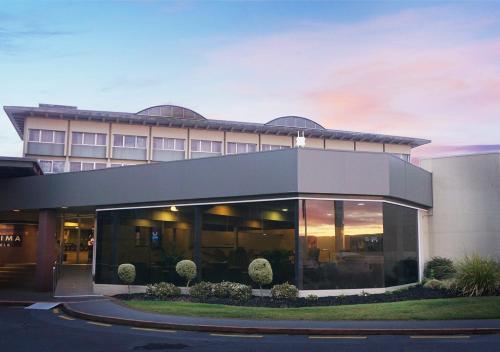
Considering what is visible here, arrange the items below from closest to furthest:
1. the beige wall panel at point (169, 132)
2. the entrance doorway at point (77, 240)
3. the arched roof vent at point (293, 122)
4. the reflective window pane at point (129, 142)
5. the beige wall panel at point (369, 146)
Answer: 1. the entrance doorway at point (77, 240)
2. the reflective window pane at point (129, 142)
3. the beige wall panel at point (169, 132)
4. the beige wall panel at point (369, 146)
5. the arched roof vent at point (293, 122)

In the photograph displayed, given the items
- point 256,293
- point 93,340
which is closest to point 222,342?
point 93,340

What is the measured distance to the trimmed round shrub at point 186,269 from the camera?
20.0 meters

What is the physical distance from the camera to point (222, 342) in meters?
11.7

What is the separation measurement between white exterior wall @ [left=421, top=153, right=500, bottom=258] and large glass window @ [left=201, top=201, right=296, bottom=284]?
8.80 metres

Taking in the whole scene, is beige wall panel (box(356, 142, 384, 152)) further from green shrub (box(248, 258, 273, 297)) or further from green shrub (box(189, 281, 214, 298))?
green shrub (box(248, 258, 273, 297))

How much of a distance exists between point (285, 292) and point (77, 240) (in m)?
16.5

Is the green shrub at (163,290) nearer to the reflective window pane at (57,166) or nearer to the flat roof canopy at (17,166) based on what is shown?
the flat roof canopy at (17,166)

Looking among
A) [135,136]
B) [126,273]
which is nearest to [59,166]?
[135,136]

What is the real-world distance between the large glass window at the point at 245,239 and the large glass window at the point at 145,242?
1.03 meters

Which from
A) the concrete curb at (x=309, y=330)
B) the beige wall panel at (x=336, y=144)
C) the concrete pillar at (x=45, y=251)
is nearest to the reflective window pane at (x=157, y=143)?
the beige wall panel at (x=336, y=144)

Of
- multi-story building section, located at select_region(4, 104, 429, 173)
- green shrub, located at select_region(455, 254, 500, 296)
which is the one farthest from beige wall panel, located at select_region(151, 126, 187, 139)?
green shrub, located at select_region(455, 254, 500, 296)

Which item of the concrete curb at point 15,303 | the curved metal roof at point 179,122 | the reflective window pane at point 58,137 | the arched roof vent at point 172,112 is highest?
the arched roof vent at point 172,112

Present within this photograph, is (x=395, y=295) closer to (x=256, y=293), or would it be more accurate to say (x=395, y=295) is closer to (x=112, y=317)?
(x=256, y=293)

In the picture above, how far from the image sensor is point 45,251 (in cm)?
2452
